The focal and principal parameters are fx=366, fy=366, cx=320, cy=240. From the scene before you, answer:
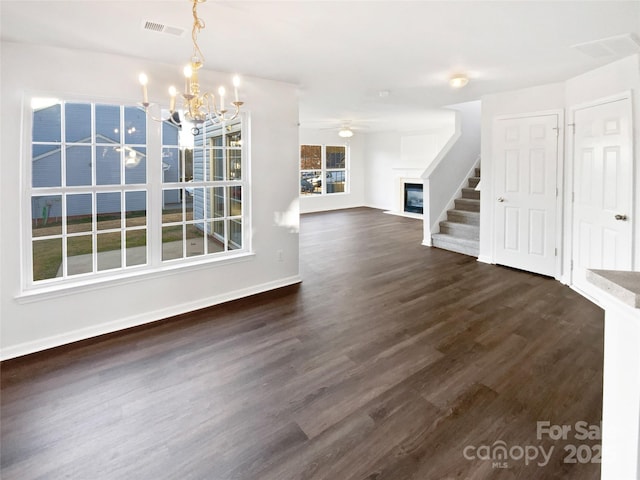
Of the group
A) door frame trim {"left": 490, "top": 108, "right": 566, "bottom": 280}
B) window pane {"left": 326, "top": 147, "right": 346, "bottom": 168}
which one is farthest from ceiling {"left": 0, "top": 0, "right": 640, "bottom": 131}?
window pane {"left": 326, "top": 147, "right": 346, "bottom": 168}

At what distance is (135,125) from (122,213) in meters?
0.86

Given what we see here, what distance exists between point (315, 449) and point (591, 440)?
151 cm

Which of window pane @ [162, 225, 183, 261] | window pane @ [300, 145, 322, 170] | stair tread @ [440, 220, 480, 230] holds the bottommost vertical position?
window pane @ [162, 225, 183, 261]

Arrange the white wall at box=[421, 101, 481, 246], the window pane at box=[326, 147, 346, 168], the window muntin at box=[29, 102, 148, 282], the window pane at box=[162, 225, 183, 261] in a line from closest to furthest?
1. the window muntin at box=[29, 102, 148, 282]
2. the window pane at box=[162, 225, 183, 261]
3. the white wall at box=[421, 101, 481, 246]
4. the window pane at box=[326, 147, 346, 168]

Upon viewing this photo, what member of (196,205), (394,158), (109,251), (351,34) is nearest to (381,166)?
(394,158)

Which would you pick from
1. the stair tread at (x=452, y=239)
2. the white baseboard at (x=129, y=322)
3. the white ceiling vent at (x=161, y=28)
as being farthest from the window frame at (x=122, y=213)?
the stair tread at (x=452, y=239)

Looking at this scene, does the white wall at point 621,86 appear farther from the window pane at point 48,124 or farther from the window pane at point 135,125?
the window pane at point 48,124

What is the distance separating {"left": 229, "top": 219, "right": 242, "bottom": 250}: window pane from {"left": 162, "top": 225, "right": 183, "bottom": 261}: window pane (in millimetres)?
575

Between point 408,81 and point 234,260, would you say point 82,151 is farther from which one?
point 408,81

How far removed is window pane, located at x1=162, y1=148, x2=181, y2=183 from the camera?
12.3 feet

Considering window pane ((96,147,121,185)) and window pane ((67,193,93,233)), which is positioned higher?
window pane ((96,147,121,185))

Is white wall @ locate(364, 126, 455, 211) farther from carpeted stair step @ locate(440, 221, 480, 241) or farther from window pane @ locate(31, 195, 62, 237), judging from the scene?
window pane @ locate(31, 195, 62, 237)

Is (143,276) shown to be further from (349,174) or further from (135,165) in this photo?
(349,174)

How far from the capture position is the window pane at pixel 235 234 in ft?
14.0
